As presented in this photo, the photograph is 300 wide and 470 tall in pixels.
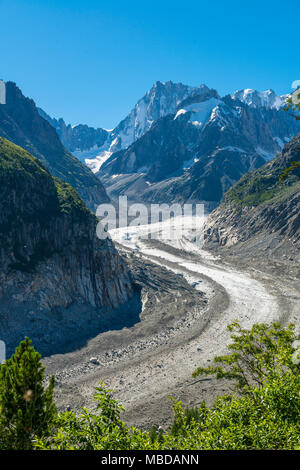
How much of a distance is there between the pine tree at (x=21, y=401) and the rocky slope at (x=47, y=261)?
32006 mm

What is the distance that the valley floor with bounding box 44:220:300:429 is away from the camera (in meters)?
34.6

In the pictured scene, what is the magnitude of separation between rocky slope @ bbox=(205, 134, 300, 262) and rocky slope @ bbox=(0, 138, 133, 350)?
50667 millimetres

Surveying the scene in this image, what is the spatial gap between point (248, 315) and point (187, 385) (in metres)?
25.3

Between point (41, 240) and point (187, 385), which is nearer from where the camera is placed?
point (187, 385)

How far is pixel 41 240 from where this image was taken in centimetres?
5469

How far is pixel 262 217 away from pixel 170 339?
7101 centimetres

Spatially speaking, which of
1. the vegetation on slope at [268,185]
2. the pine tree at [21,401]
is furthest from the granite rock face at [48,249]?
the vegetation on slope at [268,185]

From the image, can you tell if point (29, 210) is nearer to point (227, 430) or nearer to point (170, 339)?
point (170, 339)

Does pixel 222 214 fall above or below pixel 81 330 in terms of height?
above

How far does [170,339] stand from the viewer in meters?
47.5

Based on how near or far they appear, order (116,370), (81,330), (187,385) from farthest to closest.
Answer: (81,330) < (116,370) < (187,385)

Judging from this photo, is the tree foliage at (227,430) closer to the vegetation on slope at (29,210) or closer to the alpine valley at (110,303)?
the alpine valley at (110,303)
